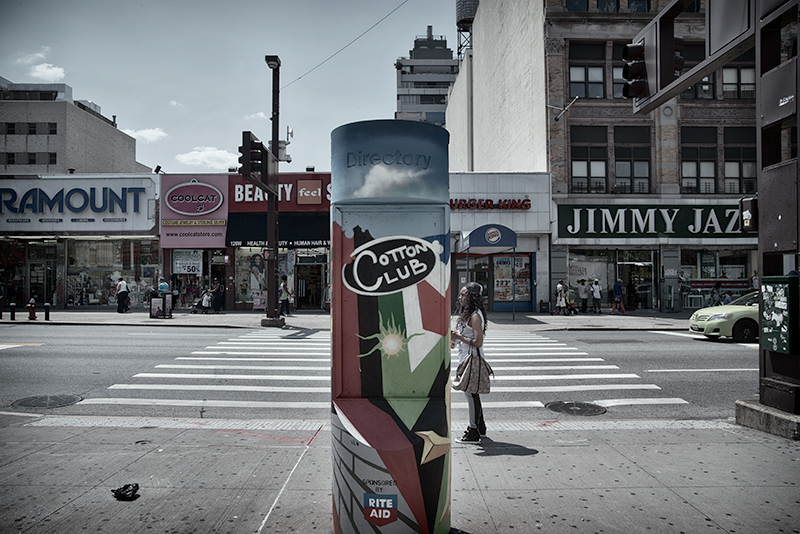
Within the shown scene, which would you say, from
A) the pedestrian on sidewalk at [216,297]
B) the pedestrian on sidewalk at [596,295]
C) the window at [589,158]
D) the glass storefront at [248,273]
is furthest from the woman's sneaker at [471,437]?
the window at [589,158]

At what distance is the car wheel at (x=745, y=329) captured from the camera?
14195 millimetres

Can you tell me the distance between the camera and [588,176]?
2548 centimetres

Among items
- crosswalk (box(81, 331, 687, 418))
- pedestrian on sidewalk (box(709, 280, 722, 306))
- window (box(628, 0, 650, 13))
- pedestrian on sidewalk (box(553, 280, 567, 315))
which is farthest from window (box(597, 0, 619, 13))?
crosswalk (box(81, 331, 687, 418))

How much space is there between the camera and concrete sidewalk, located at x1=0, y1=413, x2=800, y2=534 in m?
3.86

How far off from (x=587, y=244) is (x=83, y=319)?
23181mm

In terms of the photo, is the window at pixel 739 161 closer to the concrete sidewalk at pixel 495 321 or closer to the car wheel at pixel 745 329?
the concrete sidewalk at pixel 495 321

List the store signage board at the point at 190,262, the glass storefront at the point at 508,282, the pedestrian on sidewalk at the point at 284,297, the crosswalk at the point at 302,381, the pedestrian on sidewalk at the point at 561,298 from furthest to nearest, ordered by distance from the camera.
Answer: the store signage board at the point at 190,262 < the glass storefront at the point at 508,282 < the pedestrian on sidewalk at the point at 561,298 < the pedestrian on sidewalk at the point at 284,297 < the crosswalk at the point at 302,381

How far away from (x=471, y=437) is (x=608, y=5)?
27084 millimetres

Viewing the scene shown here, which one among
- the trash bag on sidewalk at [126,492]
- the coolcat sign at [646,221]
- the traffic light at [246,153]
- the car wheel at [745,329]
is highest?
the traffic light at [246,153]

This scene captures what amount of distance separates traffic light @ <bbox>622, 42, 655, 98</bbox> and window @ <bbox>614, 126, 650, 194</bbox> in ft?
62.3

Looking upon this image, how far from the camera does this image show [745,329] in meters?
14.2

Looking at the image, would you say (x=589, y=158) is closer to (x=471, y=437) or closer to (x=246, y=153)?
(x=246, y=153)

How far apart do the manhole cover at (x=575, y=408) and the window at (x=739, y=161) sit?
925 inches

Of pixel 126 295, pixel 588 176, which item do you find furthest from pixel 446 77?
pixel 126 295
